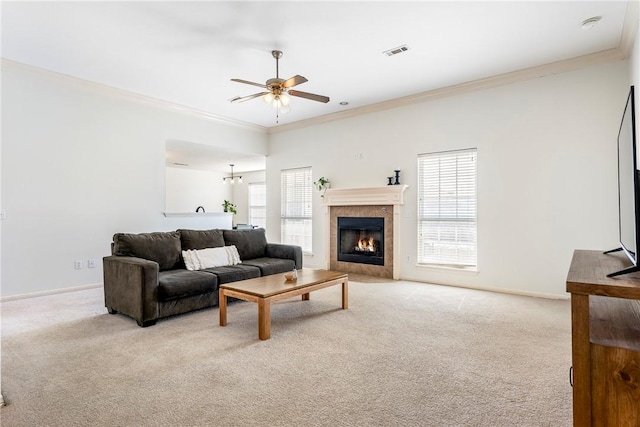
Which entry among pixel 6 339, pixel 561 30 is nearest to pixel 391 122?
pixel 561 30

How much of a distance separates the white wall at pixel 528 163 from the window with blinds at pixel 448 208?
0.40 feet

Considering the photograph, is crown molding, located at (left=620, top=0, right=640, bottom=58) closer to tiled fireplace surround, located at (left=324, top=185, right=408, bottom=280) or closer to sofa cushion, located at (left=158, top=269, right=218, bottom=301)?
tiled fireplace surround, located at (left=324, top=185, right=408, bottom=280)

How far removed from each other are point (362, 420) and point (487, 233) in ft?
12.6

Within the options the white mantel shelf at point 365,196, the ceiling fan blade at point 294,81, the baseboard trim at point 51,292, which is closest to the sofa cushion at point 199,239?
the baseboard trim at point 51,292

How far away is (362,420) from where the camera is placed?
6.01ft

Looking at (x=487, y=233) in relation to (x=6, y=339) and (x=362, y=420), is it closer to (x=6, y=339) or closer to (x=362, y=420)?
(x=362, y=420)

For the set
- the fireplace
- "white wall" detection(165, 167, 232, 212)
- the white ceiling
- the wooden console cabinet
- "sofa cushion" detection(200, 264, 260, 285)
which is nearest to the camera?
the wooden console cabinet

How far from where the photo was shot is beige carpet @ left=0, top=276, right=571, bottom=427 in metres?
1.89

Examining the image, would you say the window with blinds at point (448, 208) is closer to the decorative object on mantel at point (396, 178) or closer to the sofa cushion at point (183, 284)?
the decorative object on mantel at point (396, 178)

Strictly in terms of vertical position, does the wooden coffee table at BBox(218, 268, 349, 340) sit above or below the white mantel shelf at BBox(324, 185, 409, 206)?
below

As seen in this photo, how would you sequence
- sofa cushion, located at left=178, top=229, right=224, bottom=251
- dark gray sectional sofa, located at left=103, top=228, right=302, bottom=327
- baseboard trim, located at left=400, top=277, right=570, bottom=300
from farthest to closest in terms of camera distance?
sofa cushion, located at left=178, top=229, right=224, bottom=251, baseboard trim, located at left=400, top=277, right=570, bottom=300, dark gray sectional sofa, located at left=103, top=228, right=302, bottom=327

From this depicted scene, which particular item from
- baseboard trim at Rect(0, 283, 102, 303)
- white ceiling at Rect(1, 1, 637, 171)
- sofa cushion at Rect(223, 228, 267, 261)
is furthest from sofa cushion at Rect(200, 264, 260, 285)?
white ceiling at Rect(1, 1, 637, 171)

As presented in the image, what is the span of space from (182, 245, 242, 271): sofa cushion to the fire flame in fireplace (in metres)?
2.40

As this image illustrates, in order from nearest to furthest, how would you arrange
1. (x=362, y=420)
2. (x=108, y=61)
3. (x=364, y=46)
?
(x=362, y=420) < (x=364, y=46) < (x=108, y=61)
